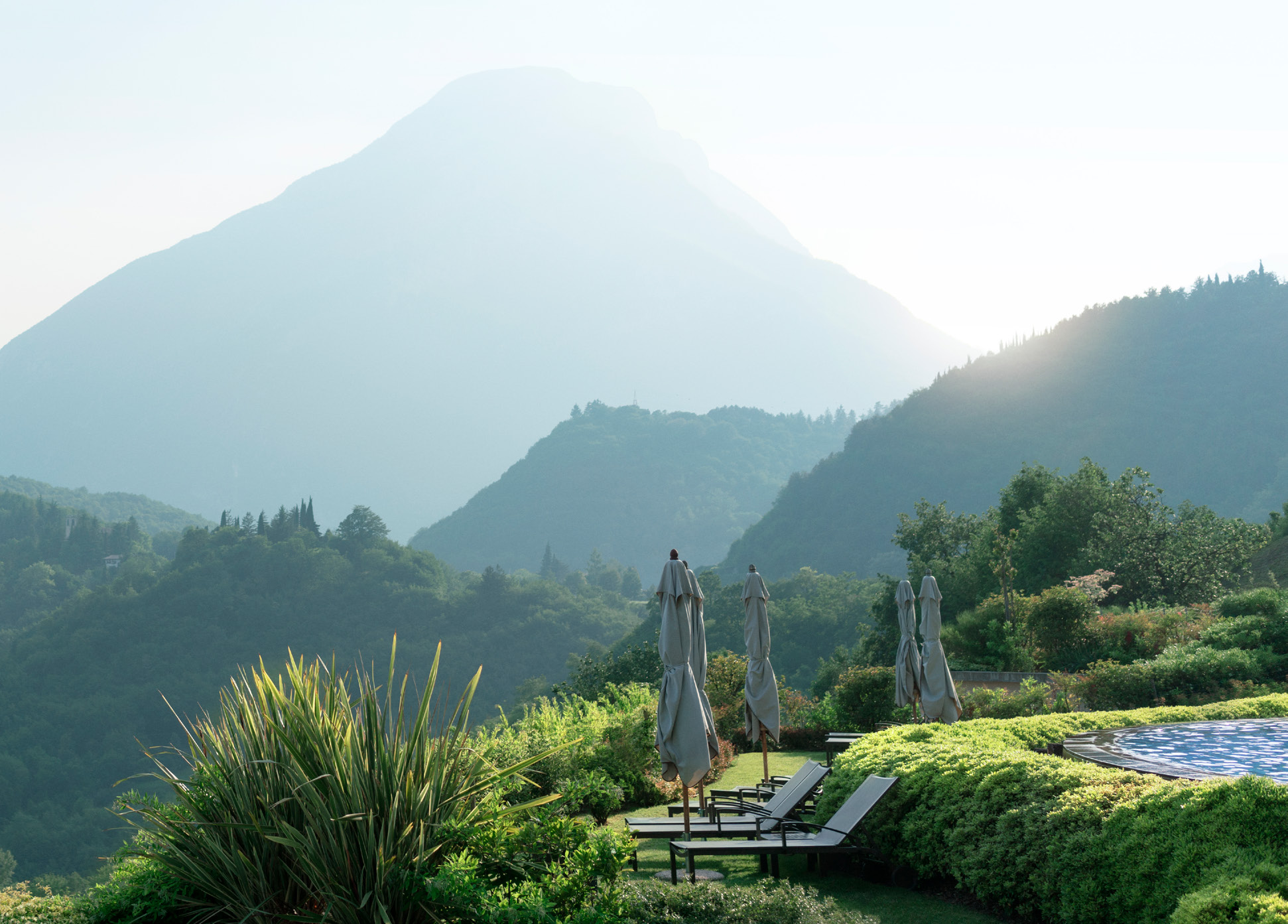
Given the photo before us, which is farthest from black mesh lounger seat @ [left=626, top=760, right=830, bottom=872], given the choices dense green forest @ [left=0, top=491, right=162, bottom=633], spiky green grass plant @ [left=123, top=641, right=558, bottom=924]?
dense green forest @ [left=0, top=491, right=162, bottom=633]

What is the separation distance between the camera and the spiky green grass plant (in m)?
4.58

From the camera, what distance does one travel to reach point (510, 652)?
290 feet

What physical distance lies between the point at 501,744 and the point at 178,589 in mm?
87033

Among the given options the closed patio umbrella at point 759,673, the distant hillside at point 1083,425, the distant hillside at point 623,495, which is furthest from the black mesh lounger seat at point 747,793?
the distant hillside at point 623,495

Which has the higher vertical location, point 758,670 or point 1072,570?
point 758,670

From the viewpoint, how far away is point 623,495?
15375cm

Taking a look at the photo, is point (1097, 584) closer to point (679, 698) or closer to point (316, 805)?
point (679, 698)

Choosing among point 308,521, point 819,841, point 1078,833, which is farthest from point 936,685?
point 308,521

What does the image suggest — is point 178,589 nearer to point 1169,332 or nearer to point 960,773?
point 960,773

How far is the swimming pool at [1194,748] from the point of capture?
23.4ft

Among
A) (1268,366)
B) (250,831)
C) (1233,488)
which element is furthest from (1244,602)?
(1268,366)

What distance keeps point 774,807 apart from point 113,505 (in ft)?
487

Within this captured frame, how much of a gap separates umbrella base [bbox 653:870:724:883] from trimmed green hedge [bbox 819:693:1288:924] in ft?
4.55

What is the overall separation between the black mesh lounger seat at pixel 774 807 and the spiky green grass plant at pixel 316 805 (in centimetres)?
362
